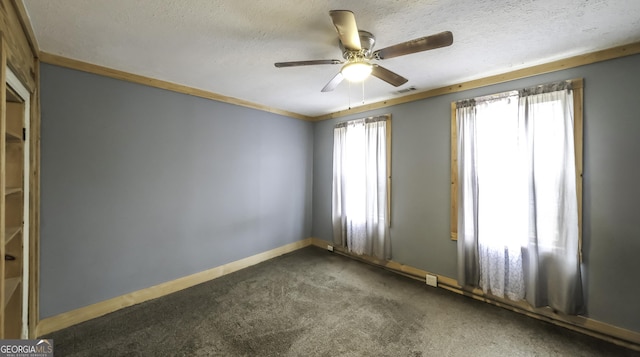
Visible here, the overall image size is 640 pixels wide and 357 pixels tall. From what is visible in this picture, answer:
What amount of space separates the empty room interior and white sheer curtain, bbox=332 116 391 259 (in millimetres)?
50

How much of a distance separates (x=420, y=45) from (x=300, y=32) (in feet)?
2.84

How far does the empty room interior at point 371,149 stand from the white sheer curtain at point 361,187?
0.05 metres

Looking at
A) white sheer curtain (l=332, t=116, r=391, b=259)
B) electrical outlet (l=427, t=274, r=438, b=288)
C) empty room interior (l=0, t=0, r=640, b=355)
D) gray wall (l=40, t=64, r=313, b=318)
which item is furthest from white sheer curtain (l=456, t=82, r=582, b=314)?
gray wall (l=40, t=64, r=313, b=318)

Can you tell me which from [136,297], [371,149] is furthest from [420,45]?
[136,297]

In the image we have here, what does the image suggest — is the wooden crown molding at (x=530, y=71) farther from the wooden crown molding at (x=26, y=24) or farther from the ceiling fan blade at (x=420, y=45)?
the wooden crown molding at (x=26, y=24)

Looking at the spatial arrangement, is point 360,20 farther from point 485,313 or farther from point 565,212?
point 485,313

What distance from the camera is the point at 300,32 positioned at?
5.90 ft

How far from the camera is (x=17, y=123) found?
1.78 meters

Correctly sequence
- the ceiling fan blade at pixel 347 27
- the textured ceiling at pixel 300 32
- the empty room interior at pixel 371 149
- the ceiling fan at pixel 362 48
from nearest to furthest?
the ceiling fan blade at pixel 347 27 < the ceiling fan at pixel 362 48 < the textured ceiling at pixel 300 32 < the empty room interior at pixel 371 149

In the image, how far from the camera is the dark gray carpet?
195 centimetres

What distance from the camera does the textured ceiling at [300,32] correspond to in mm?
1537

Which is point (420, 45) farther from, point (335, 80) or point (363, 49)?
point (335, 80)

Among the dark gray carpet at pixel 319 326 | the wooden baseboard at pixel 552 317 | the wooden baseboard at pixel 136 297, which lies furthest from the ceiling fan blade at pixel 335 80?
the wooden baseboard at pixel 136 297

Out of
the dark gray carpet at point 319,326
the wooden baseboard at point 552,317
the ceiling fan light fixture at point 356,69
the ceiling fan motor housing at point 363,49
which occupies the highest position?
the ceiling fan motor housing at point 363,49
